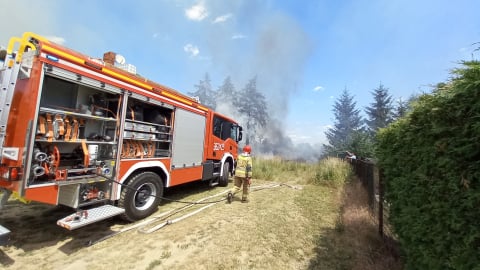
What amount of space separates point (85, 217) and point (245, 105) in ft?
112

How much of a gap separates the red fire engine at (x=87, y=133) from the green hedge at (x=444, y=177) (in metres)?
4.46

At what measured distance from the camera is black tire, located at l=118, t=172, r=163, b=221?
507cm

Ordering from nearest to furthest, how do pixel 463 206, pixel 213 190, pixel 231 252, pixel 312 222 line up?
pixel 463 206 < pixel 231 252 < pixel 312 222 < pixel 213 190

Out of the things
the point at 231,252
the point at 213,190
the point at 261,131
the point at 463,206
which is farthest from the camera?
the point at 261,131

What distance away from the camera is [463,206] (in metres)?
2.03

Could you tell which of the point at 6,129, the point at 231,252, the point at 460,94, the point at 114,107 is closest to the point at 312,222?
the point at 231,252

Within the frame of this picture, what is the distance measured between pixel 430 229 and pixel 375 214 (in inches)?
129

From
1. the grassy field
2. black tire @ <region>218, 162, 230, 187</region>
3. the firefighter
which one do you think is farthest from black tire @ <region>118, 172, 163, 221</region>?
black tire @ <region>218, 162, 230, 187</region>

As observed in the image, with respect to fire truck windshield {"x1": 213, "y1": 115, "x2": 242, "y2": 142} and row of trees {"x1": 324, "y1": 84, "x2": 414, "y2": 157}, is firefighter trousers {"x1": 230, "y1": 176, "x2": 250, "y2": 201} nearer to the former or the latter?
fire truck windshield {"x1": 213, "y1": 115, "x2": 242, "y2": 142}

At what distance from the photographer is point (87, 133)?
4.86 meters

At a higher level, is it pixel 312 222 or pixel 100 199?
pixel 100 199

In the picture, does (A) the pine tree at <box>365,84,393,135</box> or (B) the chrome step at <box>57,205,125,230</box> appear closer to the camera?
(B) the chrome step at <box>57,205,125,230</box>

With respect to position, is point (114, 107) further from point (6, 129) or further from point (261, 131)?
point (261, 131)

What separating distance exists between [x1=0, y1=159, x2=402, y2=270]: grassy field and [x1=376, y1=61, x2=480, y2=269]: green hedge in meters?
1.16
